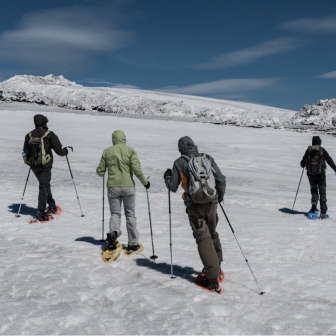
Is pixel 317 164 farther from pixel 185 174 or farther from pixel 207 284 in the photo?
pixel 185 174

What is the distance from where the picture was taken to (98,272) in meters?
5.59

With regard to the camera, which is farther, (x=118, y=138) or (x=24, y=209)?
(x=24, y=209)

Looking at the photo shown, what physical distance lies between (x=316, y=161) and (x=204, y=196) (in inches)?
228

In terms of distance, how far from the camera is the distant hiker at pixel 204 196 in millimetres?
4781

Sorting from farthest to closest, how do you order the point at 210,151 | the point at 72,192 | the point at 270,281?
the point at 210,151 → the point at 72,192 → the point at 270,281

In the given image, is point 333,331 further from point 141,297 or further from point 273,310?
point 141,297

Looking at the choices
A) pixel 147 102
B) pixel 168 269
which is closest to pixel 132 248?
pixel 168 269

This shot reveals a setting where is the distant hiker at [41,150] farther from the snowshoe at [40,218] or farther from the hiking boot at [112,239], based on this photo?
the hiking boot at [112,239]

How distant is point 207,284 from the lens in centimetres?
513

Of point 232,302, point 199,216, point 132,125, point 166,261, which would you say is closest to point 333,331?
point 232,302

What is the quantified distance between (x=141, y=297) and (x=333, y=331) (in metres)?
2.30

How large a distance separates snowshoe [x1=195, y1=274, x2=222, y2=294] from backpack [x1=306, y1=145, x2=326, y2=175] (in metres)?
5.54

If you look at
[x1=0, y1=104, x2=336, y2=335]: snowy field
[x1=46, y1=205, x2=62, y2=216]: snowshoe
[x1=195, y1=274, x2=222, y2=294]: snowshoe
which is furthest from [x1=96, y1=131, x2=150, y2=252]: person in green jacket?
[x1=46, y1=205, x2=62, y2=216]: snowshoe

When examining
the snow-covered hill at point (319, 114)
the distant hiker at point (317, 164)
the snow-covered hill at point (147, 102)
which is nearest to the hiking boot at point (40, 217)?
the distant hiker at point (317, 164)
